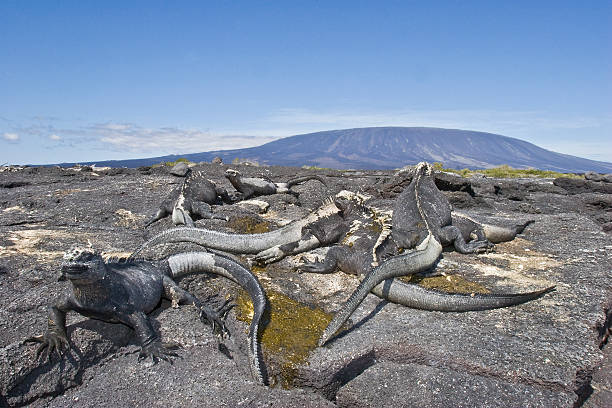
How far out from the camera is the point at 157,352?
3666 mm

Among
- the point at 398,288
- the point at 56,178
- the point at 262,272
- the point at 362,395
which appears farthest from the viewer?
the point at 56,178

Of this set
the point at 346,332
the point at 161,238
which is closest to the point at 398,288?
the point at 346,332

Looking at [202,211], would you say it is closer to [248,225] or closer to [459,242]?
[248,225]

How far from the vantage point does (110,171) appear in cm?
1716

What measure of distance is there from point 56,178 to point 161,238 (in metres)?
11.7

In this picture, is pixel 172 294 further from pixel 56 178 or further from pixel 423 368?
pixel 56 178

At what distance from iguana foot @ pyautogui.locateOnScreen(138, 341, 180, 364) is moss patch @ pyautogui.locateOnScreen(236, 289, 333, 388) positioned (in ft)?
2.65

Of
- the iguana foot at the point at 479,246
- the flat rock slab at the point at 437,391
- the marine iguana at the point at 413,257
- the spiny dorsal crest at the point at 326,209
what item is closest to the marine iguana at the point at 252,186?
the spiny dorsal crest at the point at 326,209

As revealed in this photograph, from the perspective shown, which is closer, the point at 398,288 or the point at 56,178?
the point at 398,288

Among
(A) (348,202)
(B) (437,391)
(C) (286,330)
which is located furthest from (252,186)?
(B) (437,391)

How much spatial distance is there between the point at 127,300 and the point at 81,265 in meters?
0.63

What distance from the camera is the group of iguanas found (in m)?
3.66

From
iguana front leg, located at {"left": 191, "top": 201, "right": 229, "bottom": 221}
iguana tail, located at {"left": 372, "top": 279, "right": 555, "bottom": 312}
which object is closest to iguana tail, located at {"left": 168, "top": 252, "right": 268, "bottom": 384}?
iguana tail, located at {"left": 372, "top": 279, "right": 555, "bottom": 312}

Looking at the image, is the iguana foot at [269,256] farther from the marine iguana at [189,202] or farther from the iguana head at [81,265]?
the iguana head at [81,265]
